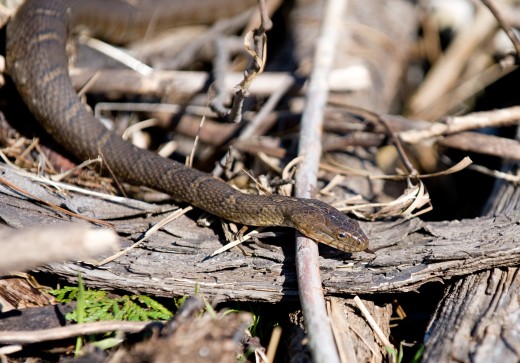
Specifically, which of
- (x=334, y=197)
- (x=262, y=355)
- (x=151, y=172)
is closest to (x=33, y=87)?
(x=151, y=172)

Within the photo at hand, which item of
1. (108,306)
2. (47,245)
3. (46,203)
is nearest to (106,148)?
(46,203)

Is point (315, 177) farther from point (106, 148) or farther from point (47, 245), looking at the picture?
point (47, 245)

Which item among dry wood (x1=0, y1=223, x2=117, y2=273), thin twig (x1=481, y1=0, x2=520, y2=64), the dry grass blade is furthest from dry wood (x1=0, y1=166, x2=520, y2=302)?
thin twig (x1=481, y1=0, x2=520, y2=64)

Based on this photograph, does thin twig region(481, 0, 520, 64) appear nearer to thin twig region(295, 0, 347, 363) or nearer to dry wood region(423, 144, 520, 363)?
thin twig region(295, 0, 347, 363)

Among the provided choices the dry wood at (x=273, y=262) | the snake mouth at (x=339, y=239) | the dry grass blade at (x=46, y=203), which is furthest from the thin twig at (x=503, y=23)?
the dry grass blade at (x=46, y=203)

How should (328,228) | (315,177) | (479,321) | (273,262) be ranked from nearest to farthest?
(479,321) → (273,262) → (328,228) → (315,177)

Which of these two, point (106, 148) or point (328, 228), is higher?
point (106, 148)

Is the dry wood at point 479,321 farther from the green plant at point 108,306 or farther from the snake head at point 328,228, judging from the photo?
the green plant at point 108,306
